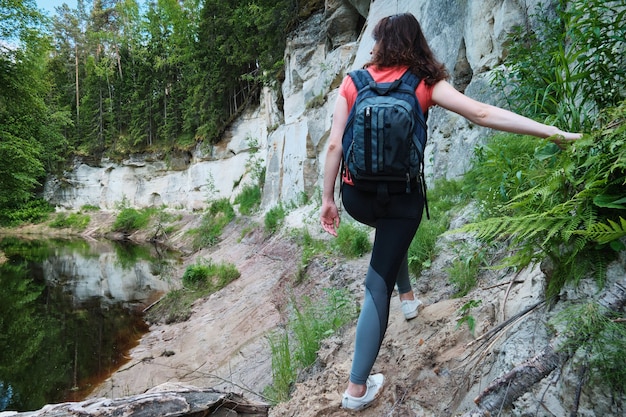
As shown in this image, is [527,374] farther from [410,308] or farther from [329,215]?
[410,308]

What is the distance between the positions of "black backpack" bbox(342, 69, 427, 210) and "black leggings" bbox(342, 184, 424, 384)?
2.9 inches

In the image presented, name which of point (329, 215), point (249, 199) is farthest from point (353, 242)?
point (249, 199)

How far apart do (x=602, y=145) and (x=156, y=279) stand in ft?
39.6

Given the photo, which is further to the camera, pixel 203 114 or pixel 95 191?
pixel 95 191

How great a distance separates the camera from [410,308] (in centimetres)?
265

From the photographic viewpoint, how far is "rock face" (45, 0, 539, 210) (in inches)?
225

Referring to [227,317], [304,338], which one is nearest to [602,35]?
[304,338]

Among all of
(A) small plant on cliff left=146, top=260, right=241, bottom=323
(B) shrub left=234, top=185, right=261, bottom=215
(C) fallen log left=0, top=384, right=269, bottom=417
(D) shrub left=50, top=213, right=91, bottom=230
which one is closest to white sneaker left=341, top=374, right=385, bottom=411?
(C) fallen log left=0, top=384, right=269, bottom=417

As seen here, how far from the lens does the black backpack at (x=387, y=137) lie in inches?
63.4

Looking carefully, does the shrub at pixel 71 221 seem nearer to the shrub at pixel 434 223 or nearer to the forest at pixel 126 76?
the forest at pixel 126 76

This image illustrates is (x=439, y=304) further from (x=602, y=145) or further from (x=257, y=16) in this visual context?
(x=257, y=16)

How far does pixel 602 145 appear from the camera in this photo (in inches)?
50.1

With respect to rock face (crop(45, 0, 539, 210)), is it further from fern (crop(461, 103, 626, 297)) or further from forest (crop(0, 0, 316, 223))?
fern (crop(461, 103, 626, 297))

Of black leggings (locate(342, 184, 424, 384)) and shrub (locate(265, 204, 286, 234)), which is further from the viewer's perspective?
shrub (locate(265, 204, 286, 234))
